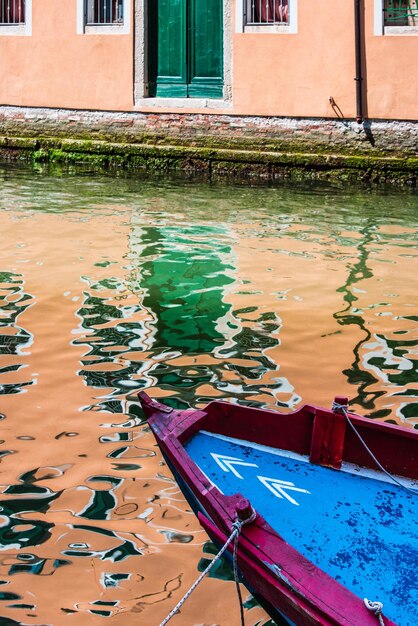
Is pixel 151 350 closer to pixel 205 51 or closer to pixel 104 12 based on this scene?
pixel 205 51

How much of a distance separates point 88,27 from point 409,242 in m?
7.64

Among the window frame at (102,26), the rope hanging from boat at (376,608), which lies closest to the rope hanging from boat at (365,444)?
the rope hanging from boat at (376,608)

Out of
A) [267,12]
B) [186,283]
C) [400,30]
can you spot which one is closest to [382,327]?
[186,283]

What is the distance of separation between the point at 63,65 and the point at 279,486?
1271cm

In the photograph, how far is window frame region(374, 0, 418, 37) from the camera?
527 inches

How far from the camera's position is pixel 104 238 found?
10086 mm

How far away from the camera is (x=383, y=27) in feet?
44.3

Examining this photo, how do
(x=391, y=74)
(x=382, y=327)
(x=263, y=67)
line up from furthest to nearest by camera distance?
1. (x=263, y=67)
2. (x=391, y=74)
3. (x=382, y=327)

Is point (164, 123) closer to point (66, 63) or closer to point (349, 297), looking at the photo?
point (66, 63)

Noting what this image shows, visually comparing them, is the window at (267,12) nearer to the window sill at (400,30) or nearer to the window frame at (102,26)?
the window sill at (400,30)

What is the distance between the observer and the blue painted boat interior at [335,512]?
11.7 feet

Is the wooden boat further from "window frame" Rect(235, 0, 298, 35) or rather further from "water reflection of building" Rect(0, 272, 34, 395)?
"window frame" Rect(235, 0, 298, 35)

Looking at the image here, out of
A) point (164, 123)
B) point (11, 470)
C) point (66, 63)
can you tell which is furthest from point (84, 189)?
point (11, 470)

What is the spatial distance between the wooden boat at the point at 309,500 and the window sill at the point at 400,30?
33.6ft
